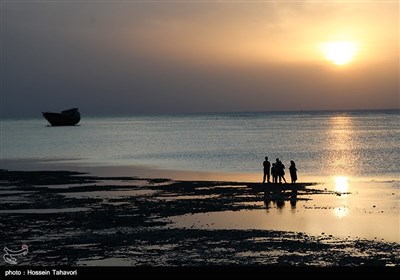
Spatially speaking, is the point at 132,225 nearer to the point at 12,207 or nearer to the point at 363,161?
the point at 12,207

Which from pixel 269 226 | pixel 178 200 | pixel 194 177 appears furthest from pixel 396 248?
pixel 194 177

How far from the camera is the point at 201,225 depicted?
77.3 feet

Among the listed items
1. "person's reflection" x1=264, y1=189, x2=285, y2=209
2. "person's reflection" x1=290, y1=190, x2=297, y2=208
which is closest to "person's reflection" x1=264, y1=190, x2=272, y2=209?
"person's reflection" x1=264, y1=189, x2=285, y2=209

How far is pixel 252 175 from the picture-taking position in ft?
154

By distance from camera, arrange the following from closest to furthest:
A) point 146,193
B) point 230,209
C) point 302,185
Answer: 1. point 230,209
2. point 146,193
3. point 302,185

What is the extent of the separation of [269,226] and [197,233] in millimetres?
2985
